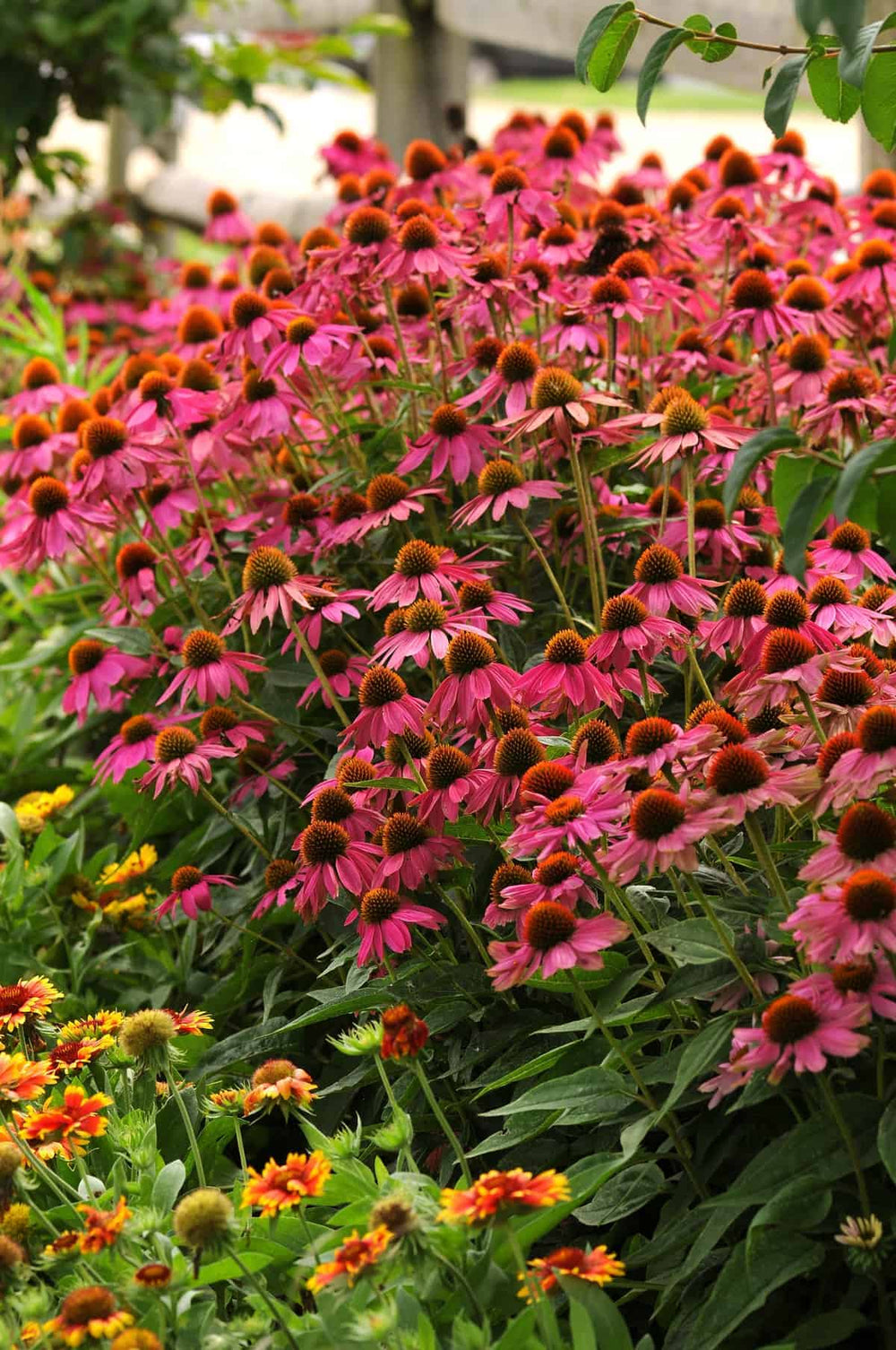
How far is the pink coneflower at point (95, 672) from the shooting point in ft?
5.68

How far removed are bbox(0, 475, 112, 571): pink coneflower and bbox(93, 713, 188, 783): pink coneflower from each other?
0.22 m

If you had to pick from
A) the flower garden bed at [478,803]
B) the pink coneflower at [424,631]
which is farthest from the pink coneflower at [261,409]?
the pink coneflower at [424,631]

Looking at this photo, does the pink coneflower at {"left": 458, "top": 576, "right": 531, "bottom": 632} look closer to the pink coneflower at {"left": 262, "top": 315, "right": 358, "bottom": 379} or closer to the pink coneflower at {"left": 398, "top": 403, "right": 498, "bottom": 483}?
Result: the pink coneflower at {"left": 398, "top": 403, "right": 498, "bottom": 483}

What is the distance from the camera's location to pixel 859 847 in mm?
942

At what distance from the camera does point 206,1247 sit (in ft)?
2.96

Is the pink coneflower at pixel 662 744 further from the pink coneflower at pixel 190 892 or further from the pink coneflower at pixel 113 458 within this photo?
the pink coneflower at pixel 113 458

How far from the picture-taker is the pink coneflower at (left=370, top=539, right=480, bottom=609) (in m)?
1.39

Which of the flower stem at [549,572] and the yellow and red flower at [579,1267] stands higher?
the flower stem at [549,572]

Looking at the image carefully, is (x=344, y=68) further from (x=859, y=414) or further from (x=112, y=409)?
(x=859, y=414)

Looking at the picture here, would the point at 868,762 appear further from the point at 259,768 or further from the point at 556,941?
the point at 259,768

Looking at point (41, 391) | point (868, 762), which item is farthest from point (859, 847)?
point (41, 391)

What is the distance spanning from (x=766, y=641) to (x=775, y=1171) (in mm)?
374

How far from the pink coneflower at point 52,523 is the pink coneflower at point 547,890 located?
81 cm

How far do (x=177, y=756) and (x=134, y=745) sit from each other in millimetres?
169
